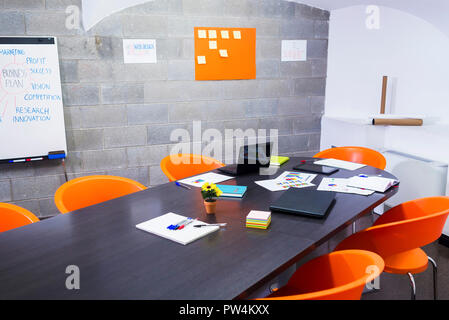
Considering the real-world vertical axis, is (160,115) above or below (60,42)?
below

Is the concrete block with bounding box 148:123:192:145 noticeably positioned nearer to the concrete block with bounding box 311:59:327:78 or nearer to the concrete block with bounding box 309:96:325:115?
the concrete block with bounding box 309:96:325:115

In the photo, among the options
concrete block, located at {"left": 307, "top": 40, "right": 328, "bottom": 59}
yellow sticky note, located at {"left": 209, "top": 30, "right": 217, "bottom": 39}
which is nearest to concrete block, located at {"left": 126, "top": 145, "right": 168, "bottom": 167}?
yellow sticky note, located at {"left": 209, "top": 30, "right": 217, "bottom": 39}

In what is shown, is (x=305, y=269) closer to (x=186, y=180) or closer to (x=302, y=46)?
(x=186, y=180)

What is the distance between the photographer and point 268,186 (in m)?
2.13

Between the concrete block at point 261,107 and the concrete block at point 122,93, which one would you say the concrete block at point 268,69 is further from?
the concrete block at point 122,93

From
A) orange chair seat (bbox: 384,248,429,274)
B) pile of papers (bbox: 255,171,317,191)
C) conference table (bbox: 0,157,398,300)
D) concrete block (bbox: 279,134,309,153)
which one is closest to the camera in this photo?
conference table (bbox: 0,157,398,300)

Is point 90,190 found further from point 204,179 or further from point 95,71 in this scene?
point 95,71

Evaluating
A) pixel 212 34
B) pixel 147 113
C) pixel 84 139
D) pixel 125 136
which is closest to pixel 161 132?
pixel 147 113

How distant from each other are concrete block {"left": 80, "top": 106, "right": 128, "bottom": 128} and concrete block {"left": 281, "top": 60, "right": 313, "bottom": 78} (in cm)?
182

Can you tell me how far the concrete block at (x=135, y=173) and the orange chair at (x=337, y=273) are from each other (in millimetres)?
2464

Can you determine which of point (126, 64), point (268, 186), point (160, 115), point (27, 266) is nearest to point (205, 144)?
point (160, 115)

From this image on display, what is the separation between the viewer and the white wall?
322cm

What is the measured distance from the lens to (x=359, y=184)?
2109mm
